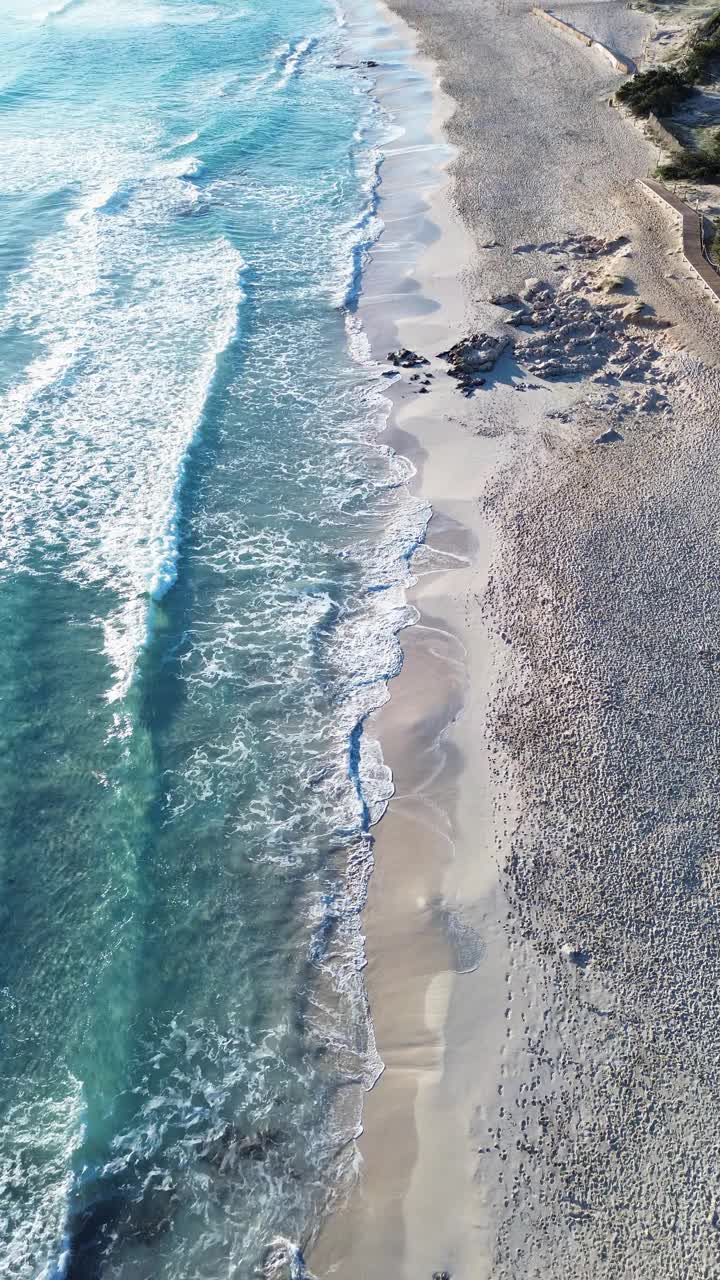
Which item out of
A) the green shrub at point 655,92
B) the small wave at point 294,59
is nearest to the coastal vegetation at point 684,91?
the green shrub at point 655,92

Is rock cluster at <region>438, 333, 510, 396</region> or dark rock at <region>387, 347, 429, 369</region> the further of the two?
dark rock at <region>387, 347, 429, 369</region>

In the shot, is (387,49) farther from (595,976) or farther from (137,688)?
(595,976)

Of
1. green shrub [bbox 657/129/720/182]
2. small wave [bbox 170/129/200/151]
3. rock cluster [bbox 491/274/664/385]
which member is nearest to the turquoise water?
rock cluster [bbox 491/274/664/385]

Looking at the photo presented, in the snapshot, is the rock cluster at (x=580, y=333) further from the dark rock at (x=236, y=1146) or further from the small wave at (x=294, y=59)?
the small wave at (x=294, y=59)

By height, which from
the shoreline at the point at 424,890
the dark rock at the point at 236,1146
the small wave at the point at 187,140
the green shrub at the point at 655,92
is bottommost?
the dark rock at the point at 236,1146

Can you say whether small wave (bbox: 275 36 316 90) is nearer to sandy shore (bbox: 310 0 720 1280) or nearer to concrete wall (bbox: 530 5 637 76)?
concrete wall (bbox: 530 5 637 76)

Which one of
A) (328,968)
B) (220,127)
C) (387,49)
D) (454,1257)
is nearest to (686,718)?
(328,968)

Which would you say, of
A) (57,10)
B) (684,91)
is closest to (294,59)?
(57,10)
